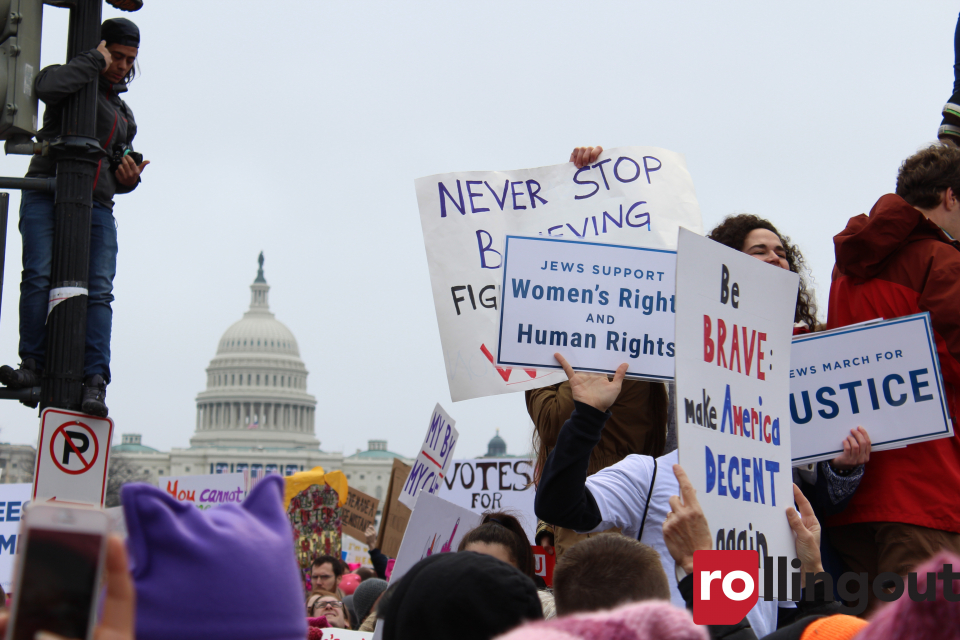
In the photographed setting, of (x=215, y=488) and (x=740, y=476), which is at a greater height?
(x=215, y=488)

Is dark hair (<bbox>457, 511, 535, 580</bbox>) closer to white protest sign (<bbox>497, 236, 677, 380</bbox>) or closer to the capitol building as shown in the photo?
white protest sign (<bbox>497, 236, 677, 380</bbox>)

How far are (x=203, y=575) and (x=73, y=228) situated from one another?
8.66 ft

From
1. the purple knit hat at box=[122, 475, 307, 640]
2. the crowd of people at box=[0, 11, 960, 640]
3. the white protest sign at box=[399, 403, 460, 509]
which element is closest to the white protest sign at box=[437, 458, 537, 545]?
the white protest sign at box=[399, 403, 460, 509]

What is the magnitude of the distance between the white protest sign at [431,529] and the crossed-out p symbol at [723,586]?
1.62 metres

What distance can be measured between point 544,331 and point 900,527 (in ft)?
4.10

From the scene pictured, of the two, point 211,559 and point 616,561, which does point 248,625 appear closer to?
point 211,559

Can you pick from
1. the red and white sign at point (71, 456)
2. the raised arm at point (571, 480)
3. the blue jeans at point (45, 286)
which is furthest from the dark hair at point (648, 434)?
the blue jeans at point (45, 286)

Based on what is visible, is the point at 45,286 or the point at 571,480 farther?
the point at 45,286

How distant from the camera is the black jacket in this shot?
11.8 feet

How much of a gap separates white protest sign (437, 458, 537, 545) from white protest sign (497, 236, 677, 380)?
3167mm

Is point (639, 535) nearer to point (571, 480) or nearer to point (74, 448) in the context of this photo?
point (571, 480)

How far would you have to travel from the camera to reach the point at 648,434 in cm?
332

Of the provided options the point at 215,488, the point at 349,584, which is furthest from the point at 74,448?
the point at 215,488

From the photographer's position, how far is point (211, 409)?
351ft
